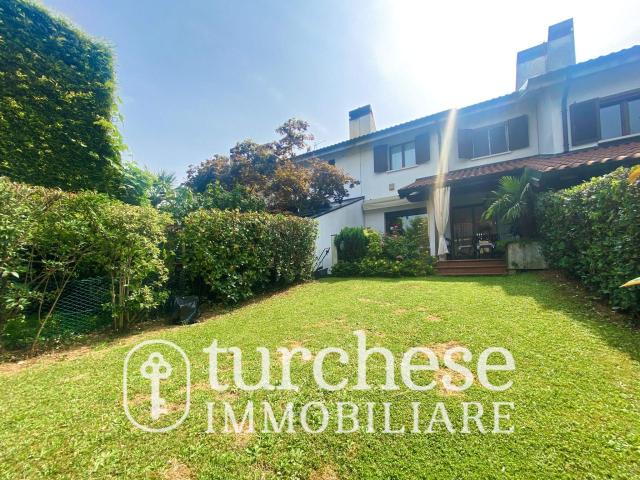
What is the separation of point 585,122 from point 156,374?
15.0 m

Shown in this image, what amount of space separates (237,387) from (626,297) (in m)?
5.27

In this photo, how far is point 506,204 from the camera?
8.38 m

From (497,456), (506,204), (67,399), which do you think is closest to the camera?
(497,456)

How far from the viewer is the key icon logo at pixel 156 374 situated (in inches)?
98.1

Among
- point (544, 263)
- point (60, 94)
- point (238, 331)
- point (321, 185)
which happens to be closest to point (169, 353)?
point (238, 331)

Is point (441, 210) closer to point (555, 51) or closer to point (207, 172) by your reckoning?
point (555, 51)

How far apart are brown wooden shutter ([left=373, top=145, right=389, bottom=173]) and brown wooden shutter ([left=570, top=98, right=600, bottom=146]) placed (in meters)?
7.27

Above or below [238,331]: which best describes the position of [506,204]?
above

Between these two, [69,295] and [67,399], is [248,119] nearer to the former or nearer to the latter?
[69,295]

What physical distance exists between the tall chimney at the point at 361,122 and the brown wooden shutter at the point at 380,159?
2.42 meters

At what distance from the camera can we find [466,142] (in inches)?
481

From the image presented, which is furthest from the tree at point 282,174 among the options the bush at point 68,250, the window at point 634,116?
the window at point 634,116

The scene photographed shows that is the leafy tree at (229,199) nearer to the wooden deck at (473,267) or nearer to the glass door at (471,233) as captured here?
the wooden deck at (473,267)

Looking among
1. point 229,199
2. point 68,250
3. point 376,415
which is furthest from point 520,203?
point 68,250
